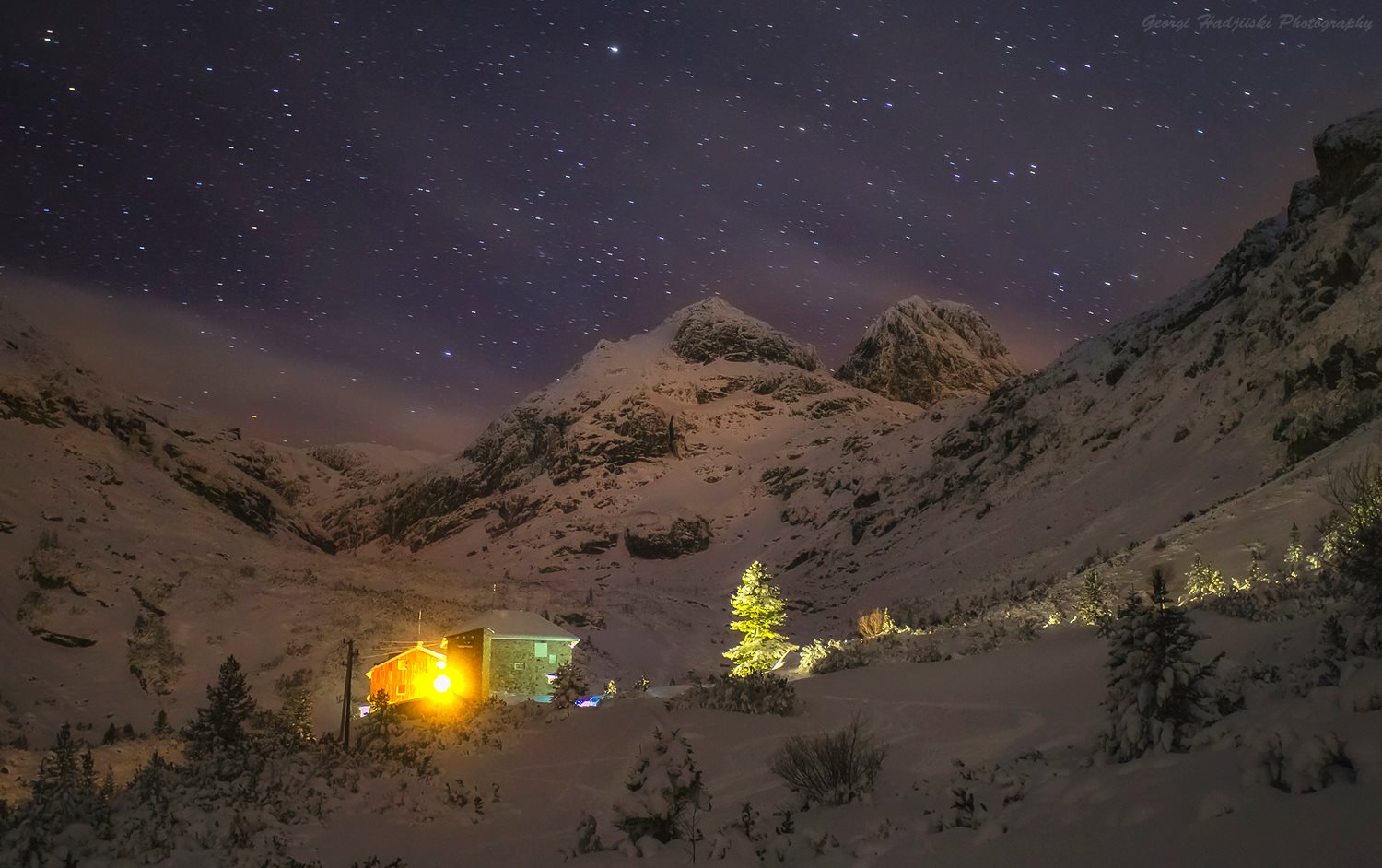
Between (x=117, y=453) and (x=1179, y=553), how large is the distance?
237 feet

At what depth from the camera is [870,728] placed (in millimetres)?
13414

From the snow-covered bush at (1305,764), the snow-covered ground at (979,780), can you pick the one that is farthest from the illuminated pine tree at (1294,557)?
the snow-covered bush at (1305,764)

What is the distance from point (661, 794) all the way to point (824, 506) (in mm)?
89526

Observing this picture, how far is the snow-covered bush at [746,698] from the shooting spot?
53.3 ft

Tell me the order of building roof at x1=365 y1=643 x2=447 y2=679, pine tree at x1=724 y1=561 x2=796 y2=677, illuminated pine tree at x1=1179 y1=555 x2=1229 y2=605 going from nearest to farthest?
illuminated pine tree at x1=1179 y1=555 x2=1229 y2=605 < pine tree at x1=724 y1=561 x2=796 y2=677 < building roof at x1=365 y1=643 x2=447 y2=679

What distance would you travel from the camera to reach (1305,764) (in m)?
4.95

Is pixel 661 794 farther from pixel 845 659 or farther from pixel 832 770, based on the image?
pixel 845 659

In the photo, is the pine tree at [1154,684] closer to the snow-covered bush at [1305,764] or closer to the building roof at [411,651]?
the snow-covered bush at [1305,764]

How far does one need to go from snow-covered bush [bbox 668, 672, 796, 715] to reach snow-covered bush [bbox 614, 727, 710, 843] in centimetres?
666

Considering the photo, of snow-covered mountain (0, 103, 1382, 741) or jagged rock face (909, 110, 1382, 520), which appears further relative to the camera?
jagged rock face (909, 110, 1382, 520)

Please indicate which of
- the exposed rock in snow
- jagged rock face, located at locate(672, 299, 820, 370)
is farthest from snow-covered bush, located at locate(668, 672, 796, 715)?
jagged rock face, located at locate(672, 299, 820, 370)

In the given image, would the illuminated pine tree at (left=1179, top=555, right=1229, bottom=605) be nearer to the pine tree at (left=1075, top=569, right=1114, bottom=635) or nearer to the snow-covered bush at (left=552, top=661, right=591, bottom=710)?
the pine tree at (left=1075, top=569, right=1114, bottom=635)

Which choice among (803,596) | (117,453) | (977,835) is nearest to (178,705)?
(977,835)

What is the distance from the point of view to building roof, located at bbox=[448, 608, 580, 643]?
36156mm
